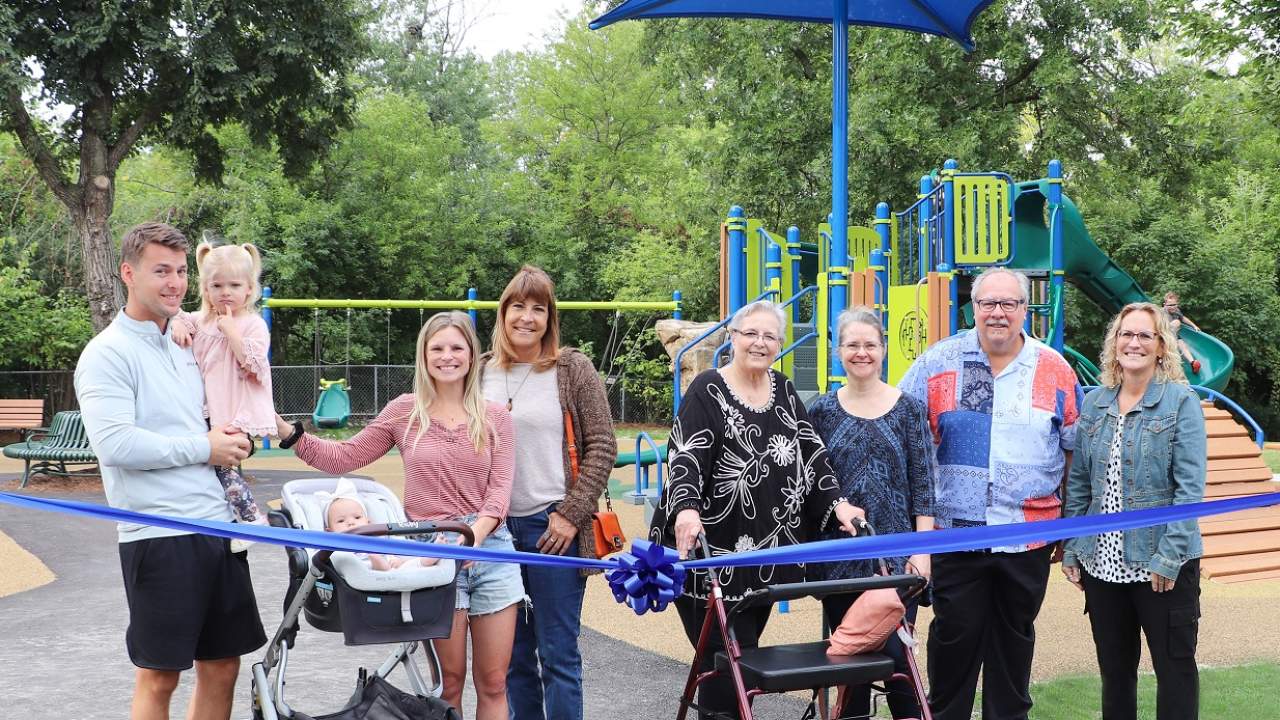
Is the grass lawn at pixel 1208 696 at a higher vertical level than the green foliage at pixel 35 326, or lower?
lower

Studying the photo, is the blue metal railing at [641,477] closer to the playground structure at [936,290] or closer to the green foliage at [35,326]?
the playground structure at [936,290]

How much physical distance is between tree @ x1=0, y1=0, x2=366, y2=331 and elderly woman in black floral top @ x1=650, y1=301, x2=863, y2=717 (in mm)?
14309

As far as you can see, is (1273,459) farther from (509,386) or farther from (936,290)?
(509,386)

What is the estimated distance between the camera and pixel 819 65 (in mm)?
22641

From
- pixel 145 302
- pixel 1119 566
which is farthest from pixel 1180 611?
pixel 145 302

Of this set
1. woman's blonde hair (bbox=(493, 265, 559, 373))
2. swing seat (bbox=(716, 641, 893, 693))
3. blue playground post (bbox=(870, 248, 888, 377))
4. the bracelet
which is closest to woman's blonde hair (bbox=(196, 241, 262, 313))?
the bracelet

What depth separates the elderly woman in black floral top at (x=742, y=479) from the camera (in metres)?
3.72

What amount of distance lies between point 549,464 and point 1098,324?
24.4 meters

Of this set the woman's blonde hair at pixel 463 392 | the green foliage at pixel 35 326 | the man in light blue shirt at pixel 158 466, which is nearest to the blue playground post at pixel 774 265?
the woman's blonde hair at pixel 463 392

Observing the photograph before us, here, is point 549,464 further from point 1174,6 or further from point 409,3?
point 409,3

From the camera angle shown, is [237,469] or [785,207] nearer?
[237,469]

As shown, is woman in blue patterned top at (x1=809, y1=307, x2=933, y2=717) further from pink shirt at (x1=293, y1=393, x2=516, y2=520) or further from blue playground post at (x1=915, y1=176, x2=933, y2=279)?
blue playground post at (x1=915, y1=176, x2=933, y2=279)

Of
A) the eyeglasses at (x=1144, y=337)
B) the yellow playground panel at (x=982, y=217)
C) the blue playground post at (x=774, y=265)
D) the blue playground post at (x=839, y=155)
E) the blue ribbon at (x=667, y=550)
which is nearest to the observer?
the blue ribbon at (x=667, y=550)

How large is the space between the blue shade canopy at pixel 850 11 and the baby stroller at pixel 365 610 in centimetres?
559
